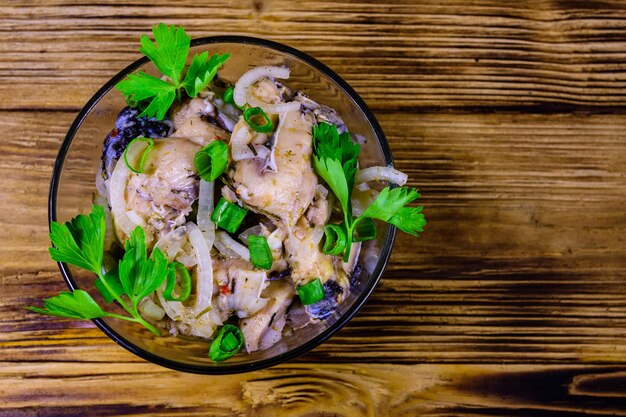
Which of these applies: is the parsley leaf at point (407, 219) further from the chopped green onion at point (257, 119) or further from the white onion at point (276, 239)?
the chopped green onion at point (257, 119)

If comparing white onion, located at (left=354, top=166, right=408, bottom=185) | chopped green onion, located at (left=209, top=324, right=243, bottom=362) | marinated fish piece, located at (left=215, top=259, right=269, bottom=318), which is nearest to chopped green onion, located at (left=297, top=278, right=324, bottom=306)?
marinated fish piece, located at (left=215, top=259, right=269, bottom=318)

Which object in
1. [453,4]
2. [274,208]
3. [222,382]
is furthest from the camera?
[453,4]

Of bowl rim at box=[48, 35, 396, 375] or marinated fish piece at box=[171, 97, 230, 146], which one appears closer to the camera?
marinated fish piece at box=[171, 97, 230, 146]

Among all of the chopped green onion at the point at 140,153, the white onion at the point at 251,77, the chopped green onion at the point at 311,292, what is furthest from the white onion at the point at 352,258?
the chopped green onion at the point at 140,153

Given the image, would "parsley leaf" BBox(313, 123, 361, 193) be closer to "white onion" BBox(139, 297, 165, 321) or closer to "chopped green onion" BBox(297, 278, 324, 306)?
"chopped green onion" BBox(297, 278, 324, 306)

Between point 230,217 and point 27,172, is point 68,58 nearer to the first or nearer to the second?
point 27,172

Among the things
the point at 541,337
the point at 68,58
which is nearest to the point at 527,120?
the point at 541,337
